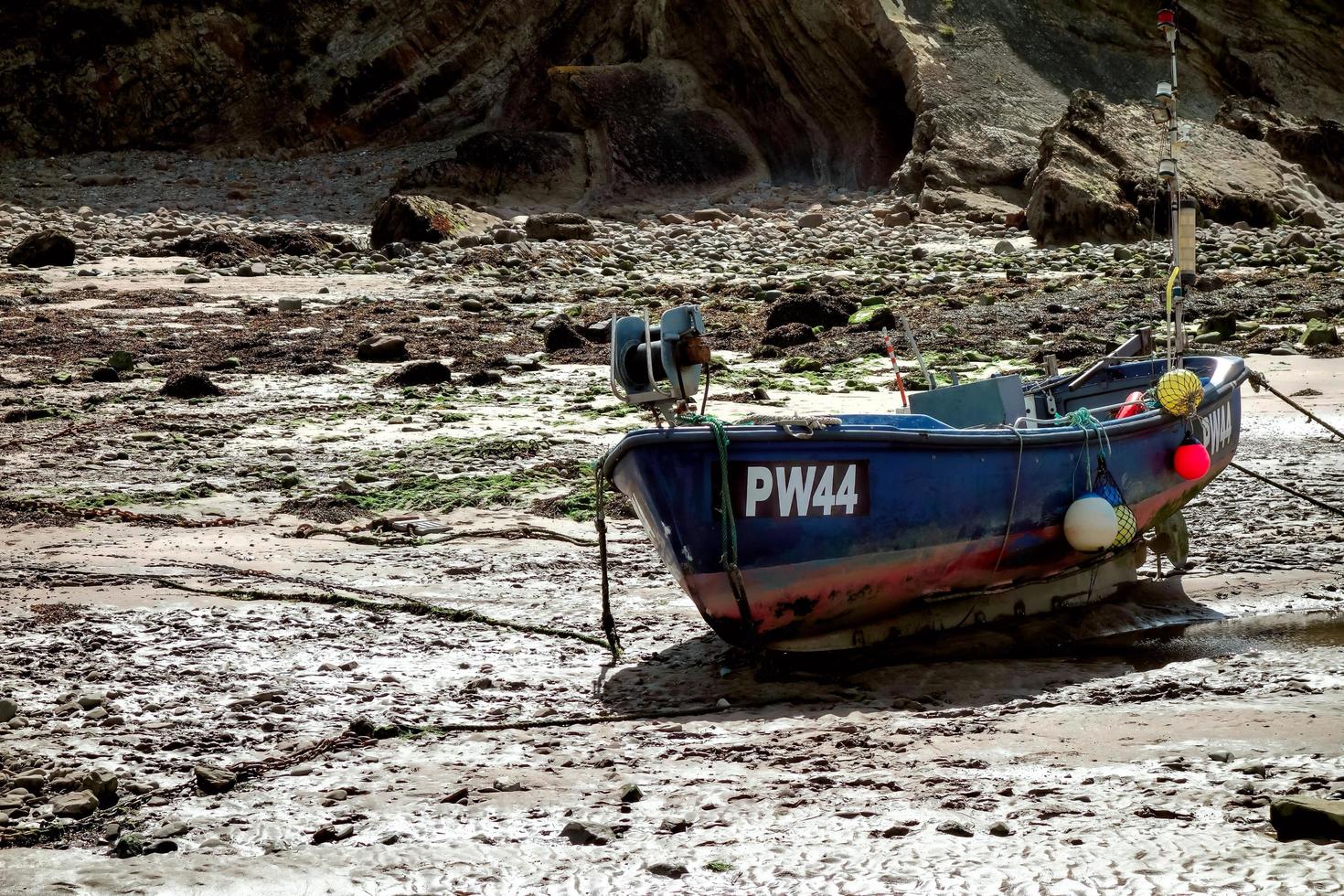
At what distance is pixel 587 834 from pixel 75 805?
1.37 metres

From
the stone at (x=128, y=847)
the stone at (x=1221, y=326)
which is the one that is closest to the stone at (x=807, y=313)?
the stone at (x=1221, y=326)

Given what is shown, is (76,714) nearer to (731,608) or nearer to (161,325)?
(731,608)

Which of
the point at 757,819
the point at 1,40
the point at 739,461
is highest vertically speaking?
the point at 1,40

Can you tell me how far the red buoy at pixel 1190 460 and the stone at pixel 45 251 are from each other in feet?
54.2

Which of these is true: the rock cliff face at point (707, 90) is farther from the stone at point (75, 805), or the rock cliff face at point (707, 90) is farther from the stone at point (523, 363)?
the stone at point (75, 805)

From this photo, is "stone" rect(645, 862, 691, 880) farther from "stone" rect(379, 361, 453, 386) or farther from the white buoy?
"stone" rect(379, 361, 453, 386)

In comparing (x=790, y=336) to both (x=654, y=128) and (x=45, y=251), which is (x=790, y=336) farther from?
(x=654, y=128)

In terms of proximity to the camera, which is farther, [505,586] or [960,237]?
[960,237]

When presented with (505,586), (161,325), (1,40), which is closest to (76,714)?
(505,586)

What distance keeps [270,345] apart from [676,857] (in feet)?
33.5

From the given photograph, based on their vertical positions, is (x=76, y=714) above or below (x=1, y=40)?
below

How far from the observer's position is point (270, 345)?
13.0m

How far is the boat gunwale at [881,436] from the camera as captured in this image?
513cm

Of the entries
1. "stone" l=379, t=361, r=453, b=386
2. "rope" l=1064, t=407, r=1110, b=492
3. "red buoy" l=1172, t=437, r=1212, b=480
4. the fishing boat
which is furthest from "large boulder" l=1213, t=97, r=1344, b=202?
"rope" l=1064, t=407, r=1110, b=492
